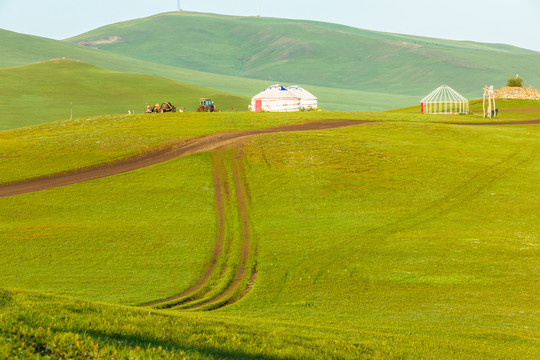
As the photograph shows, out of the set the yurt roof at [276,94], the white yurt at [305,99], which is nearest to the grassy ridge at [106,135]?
the yurt roof at [276,94]

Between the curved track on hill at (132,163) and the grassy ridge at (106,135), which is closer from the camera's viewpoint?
the curved track on hill at (132,163)

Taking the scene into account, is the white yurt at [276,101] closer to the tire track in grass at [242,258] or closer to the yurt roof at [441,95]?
the yurt roof at [441,95]

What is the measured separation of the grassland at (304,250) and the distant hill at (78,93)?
84.5 m

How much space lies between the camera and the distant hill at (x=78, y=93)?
137 metres

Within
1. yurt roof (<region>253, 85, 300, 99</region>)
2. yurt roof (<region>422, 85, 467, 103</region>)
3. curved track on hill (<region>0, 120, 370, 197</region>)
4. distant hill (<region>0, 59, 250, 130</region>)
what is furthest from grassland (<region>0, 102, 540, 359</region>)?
distant hill (<region>0, 59, 250, 130</region>)

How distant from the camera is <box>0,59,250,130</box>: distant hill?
137 meters

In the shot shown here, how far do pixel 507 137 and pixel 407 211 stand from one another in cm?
2947

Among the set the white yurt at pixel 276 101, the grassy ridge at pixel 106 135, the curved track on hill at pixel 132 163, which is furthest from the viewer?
the white yurt at pixel 276 101

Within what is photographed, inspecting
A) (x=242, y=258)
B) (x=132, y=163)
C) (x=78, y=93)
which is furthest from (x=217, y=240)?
(x=78, y=93)

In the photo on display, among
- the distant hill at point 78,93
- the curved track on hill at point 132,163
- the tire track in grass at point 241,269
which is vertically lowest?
the tire track in grass at point 241,269

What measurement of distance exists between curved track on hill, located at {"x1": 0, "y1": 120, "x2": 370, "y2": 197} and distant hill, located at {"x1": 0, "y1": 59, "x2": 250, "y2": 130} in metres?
81.2

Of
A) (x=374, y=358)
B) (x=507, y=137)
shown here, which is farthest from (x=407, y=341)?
(x=507, y=137)

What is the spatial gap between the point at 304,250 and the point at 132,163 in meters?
24.2

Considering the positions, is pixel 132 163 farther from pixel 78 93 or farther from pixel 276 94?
pixel 78 93
